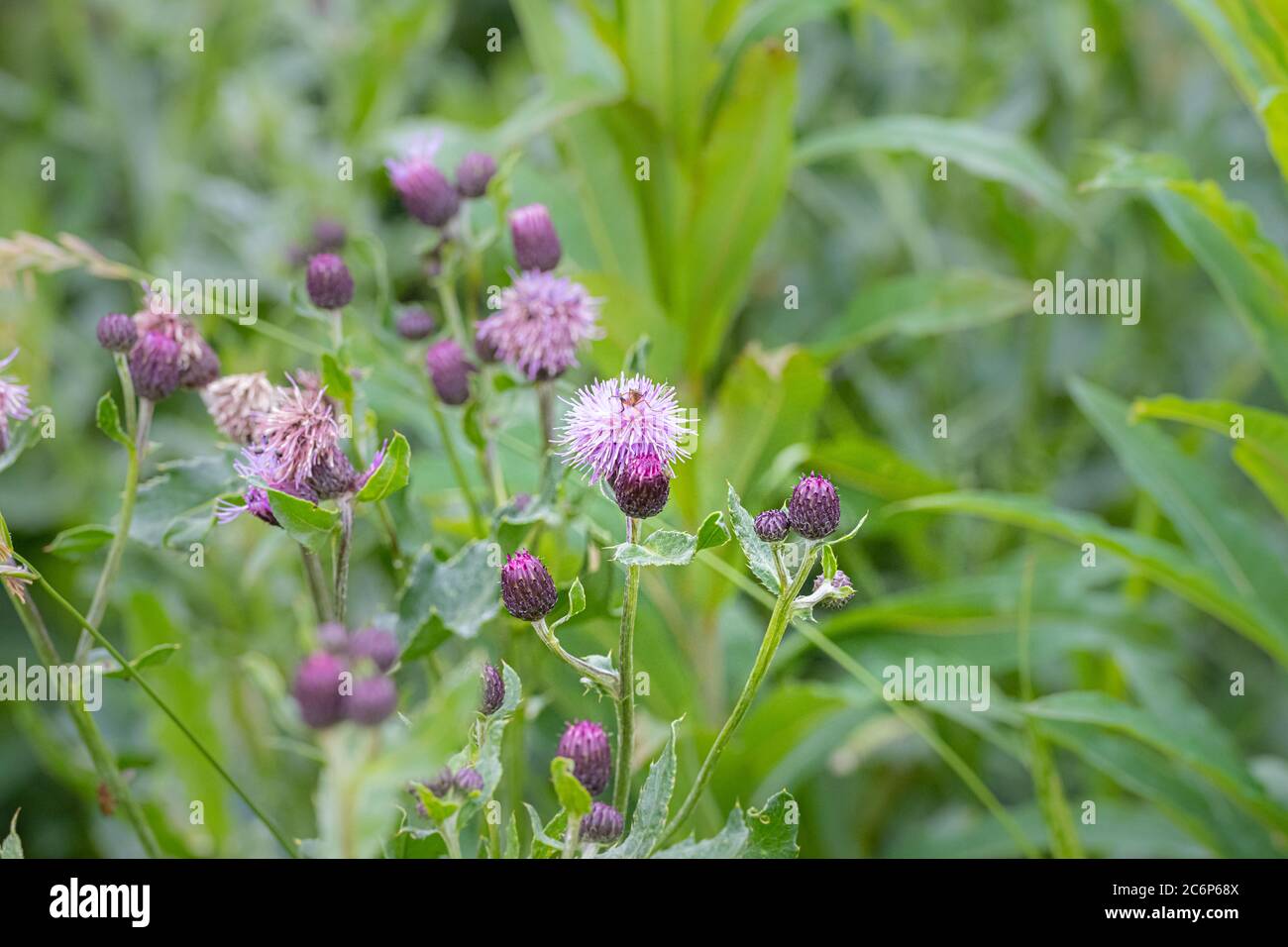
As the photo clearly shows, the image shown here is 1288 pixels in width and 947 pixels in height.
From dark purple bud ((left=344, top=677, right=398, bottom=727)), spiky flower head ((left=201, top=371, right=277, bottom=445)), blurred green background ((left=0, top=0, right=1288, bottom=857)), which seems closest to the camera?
dark purple bud ((left=344, top=677, right=398, bottom=727))

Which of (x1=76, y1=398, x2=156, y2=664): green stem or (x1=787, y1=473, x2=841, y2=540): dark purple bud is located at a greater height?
(x1=76, y1=398, x2=156, y2=664): green stem

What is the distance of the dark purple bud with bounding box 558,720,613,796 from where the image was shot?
0.53 metres

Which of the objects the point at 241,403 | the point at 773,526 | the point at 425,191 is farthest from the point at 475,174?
the point at 773,526

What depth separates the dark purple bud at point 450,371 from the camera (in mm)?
637

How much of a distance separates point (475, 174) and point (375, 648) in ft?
1.03

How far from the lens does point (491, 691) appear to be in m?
0.51

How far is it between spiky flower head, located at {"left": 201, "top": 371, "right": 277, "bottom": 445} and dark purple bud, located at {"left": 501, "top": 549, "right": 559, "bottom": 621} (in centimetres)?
16

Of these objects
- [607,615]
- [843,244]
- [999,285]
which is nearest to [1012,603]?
[999,285]

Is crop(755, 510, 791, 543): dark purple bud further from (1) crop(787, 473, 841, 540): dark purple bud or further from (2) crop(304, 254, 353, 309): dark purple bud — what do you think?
(2) crop(304, 254, 353, 309): dark purple bud

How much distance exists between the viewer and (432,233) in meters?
0.70

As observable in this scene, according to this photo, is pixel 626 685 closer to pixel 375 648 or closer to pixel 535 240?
pixel 375 648

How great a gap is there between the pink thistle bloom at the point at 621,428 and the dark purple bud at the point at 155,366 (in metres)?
0.21

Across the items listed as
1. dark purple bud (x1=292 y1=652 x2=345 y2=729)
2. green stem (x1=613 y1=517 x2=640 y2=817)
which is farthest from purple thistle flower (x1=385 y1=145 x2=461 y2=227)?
dark purple bud (x1=292 y1=652 x2=345 y2=729)
